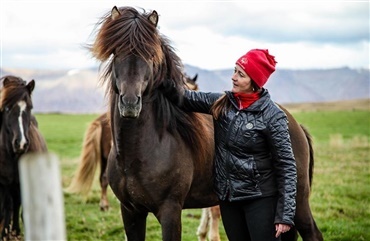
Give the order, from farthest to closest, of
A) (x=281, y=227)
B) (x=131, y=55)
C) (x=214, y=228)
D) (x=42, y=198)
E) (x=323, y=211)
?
1. (x=323, y=211)
2. (x=214, y=228)
3. (x=131, y=55)
4. (x=281, y=227)
5. (x=42, y=198)

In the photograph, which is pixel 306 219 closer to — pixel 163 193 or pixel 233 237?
pixel 233 237

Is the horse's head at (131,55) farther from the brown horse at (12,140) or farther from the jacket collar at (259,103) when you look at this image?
the brown horse at (12,140)

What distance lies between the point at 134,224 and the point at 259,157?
1571 mm

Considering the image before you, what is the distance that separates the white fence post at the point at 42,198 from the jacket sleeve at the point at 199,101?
280cm

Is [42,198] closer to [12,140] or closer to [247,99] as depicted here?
[247,99]

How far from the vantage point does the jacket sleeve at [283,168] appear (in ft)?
12.6

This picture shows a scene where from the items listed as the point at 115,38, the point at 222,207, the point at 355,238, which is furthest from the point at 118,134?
the point at 355,238

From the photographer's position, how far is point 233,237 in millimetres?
4199

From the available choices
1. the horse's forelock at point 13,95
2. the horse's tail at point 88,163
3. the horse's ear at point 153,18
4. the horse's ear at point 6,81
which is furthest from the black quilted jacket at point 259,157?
the horse's tail at point 88,163

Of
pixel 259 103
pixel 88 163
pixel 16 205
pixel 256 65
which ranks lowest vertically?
pixel 16 205

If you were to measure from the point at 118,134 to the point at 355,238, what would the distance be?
4.48 metres

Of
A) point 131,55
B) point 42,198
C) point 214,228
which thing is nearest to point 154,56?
point 131,55

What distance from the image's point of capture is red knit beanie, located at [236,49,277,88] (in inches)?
156

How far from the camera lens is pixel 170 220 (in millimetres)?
4453
